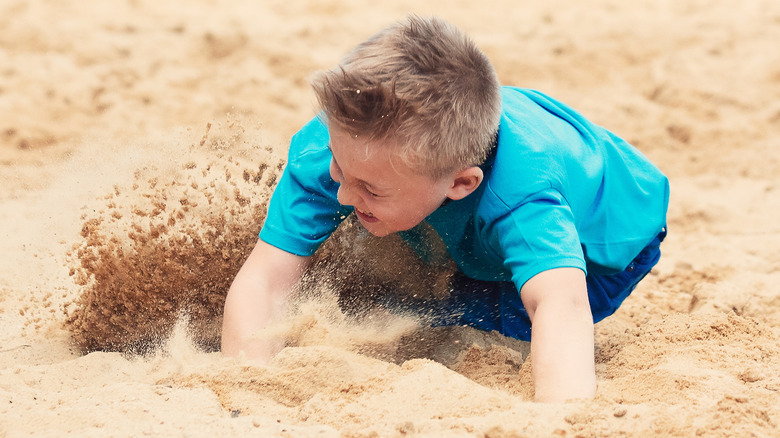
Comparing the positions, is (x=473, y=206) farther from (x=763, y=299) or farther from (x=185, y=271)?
(x=763, y=299)

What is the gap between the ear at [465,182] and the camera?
5.95ft

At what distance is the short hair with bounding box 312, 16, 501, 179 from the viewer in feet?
5.50

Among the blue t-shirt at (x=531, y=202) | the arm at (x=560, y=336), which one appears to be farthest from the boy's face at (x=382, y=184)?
the arm at (x=560, y=336)

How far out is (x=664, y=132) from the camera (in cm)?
413

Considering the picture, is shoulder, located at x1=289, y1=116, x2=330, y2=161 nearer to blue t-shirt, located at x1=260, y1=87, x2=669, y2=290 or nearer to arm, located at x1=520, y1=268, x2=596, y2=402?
blue t-shirt, located at x1=260, y1=87, x2=669, y2=290

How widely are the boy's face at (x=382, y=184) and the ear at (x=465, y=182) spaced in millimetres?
16

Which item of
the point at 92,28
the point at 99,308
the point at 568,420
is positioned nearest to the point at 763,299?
the point at 568,420

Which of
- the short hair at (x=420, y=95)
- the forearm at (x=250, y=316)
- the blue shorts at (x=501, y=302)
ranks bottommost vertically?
the blue shorts at (x=501, y=302)

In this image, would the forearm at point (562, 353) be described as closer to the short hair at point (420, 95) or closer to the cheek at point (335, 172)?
the short hair at point (420, 95)

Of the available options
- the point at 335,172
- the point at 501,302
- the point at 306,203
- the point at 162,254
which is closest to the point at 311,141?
the point at 306,203

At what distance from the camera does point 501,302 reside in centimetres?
235

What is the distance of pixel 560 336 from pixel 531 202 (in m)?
0.29

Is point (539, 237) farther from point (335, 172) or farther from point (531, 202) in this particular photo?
point (335, 172)

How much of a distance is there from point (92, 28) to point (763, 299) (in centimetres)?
378
